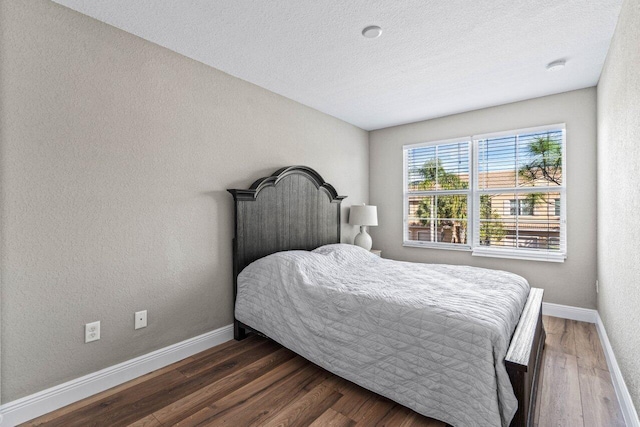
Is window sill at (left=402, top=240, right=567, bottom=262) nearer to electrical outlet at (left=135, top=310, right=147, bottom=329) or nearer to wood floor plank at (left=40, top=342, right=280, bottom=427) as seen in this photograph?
wood floor plank at (left=40, top=342, right=280, bottom=427)

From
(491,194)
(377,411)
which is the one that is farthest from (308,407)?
(491,194)

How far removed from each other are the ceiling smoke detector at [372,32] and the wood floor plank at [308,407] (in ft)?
7.83

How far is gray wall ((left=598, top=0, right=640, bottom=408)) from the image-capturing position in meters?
1.59

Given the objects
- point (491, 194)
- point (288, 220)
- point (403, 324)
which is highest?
point (491, 194)

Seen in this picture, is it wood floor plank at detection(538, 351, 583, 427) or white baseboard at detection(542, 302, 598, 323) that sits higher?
white baseboard at detection(542, 302, 598, 323)

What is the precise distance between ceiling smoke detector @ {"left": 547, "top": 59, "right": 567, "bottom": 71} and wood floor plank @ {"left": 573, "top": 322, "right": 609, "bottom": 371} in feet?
7.73

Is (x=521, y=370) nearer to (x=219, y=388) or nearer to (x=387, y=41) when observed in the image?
(x=219, y=388)

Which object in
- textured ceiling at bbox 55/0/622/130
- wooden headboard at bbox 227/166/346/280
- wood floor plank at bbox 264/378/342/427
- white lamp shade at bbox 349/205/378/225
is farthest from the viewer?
white lamp shade at bbox 349/205/378/225

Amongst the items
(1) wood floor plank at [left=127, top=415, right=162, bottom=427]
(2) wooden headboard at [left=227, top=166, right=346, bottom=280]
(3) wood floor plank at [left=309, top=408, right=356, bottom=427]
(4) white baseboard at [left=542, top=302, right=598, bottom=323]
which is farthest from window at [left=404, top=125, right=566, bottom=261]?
(1) wood floor plank at [left=127, top=415, right=162, bottom=427]

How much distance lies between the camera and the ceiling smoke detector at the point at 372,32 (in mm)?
2077

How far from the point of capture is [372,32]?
83.4 inches

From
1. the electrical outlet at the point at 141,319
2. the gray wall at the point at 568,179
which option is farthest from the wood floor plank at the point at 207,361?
the gray wall at the point at 568,179

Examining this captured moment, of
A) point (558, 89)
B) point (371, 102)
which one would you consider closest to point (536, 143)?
point (558, 89)

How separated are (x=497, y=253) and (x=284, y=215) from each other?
2.55 m
